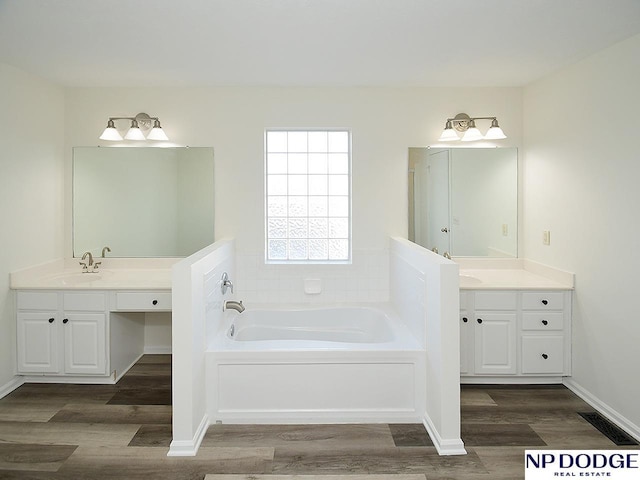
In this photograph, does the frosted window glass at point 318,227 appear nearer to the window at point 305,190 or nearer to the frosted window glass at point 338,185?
the window at point 305,190

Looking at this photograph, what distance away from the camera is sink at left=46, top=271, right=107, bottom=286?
3624mm

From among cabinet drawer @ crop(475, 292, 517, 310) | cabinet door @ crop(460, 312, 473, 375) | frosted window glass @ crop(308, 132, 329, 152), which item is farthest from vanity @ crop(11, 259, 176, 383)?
cabinet drawer @ crop(475, 292, 517, 310)

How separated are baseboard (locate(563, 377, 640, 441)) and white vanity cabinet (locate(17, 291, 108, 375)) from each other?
3.41 m

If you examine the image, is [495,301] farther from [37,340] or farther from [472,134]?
[37,340]

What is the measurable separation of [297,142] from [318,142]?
188mm

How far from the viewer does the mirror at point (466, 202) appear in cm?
406

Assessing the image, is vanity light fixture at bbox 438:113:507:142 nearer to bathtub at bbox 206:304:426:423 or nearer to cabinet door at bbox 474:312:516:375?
cabinet door at bbox 474:312:516:375

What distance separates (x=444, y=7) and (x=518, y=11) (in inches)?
15.9

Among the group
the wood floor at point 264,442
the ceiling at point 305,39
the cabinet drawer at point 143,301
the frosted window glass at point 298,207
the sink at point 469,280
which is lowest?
the wood floor at point 264,442

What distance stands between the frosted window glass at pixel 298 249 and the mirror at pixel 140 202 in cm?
71

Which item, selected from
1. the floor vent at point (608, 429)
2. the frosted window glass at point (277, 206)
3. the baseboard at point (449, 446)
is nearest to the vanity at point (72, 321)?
the frosted window glass at point (277, 206)

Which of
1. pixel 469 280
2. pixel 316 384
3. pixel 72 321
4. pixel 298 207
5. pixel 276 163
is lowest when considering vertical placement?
pixel 316 384

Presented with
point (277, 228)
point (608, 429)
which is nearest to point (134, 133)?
point (277, 228)

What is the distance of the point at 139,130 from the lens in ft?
12.8
